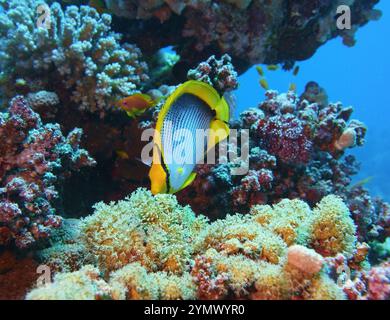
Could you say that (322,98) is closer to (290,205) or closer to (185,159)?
(290,205)

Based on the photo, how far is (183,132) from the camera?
1.81 metres

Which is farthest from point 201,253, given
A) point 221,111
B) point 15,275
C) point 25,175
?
point 25,175

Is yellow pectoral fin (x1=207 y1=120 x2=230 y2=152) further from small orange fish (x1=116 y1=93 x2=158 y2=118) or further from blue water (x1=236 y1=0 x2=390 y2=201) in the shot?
blue water (x1=236 y1=0 x2=390 y2=201)

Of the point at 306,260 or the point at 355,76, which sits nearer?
the point at 306,260

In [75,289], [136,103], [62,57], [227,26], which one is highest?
[227,26]

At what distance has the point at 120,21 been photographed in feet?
16.7

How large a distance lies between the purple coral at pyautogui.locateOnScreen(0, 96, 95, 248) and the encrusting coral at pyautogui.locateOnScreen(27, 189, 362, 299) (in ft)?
1.13

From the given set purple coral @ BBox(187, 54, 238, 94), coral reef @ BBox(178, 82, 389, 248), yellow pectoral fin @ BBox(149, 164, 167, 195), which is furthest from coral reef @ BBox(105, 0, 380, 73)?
yellow pectoral fin @ BBox(149, 164, 167, 195)

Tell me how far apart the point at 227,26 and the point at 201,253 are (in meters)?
3.48

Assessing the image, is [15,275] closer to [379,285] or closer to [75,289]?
[75,289]

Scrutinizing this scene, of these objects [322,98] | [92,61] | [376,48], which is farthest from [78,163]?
[376,48]

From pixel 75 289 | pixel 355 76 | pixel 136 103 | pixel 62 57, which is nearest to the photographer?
pixel 75 289

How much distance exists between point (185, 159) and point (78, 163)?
173cm

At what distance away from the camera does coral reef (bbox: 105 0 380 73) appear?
179 inches
